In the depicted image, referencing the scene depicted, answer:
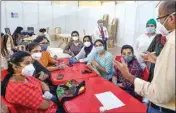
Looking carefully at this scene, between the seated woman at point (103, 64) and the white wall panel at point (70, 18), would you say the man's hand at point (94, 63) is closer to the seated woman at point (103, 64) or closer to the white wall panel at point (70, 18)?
the seated woman at point (103, 64)

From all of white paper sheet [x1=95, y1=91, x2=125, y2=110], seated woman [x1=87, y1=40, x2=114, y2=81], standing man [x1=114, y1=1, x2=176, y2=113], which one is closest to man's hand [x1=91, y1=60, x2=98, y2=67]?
seated woman [x1=87, y1=40, x2=114, y2=81]

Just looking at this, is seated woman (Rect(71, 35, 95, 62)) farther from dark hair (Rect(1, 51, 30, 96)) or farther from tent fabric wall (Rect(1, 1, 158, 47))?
tent fabric wall (Rect(1, 1, 158, 47))

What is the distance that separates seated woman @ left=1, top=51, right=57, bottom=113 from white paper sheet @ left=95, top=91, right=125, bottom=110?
0.48 metres

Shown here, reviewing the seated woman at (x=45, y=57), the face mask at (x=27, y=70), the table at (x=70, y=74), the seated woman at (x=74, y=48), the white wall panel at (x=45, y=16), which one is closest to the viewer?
the face mask at (x=27, y=70)

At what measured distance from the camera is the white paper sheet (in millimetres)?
1533

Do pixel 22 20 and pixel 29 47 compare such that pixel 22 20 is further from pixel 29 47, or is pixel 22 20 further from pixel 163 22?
pixel 163 22

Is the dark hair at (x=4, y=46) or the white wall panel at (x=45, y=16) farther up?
the white wall panel at (x=45, y=16)

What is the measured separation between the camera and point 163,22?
1.09 m

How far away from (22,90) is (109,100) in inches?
29.9

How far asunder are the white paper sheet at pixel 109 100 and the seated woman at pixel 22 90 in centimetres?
48

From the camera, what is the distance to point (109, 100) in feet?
5.39

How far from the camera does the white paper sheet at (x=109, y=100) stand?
153 cm

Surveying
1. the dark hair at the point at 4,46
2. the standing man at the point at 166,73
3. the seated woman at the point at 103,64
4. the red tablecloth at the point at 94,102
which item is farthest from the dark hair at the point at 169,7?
the dark hair at the point at 4,46

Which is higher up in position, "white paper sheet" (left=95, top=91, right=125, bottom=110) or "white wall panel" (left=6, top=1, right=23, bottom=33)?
"white wall panel" (left=6, top=1, right=23, bottom=33)
